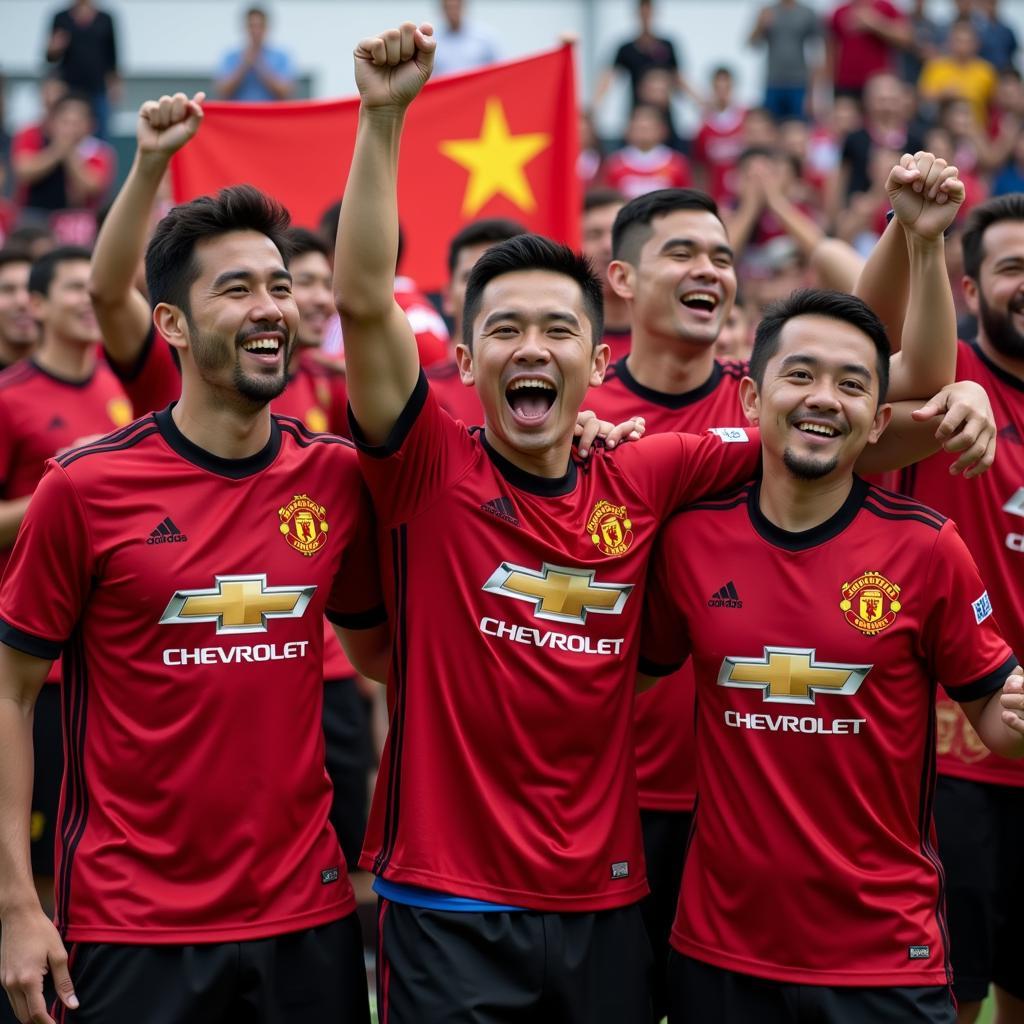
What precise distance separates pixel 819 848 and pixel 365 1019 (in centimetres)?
117

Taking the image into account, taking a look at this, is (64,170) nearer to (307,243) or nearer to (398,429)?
(307,243)

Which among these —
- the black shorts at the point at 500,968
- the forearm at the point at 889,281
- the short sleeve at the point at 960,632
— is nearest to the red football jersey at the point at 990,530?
the forearm at the point at 889,281

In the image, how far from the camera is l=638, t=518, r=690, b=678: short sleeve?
412 cm

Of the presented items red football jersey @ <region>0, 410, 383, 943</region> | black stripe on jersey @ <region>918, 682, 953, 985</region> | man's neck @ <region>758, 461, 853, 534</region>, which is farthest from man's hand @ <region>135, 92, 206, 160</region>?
black stripe on jersey @ <region>918, 682, 953, 985</region>

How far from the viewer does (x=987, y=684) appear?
3912 mm

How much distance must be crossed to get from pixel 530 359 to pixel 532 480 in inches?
11.9

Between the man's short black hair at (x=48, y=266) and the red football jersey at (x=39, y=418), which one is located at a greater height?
the man's short black hair at (x=48, y=266)

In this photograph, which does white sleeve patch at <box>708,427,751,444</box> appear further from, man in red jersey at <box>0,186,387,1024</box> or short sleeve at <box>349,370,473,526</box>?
man in red jersey at <box>0,186,387,1024</box>

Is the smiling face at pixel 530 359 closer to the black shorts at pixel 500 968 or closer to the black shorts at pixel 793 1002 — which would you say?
the black shorts at pixel 500 968

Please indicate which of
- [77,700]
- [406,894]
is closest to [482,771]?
[406,894]

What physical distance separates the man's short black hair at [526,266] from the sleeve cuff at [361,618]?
724mm

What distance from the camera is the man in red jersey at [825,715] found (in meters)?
3.83

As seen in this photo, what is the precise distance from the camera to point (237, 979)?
3.73 metres

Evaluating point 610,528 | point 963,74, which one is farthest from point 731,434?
point 963,74
